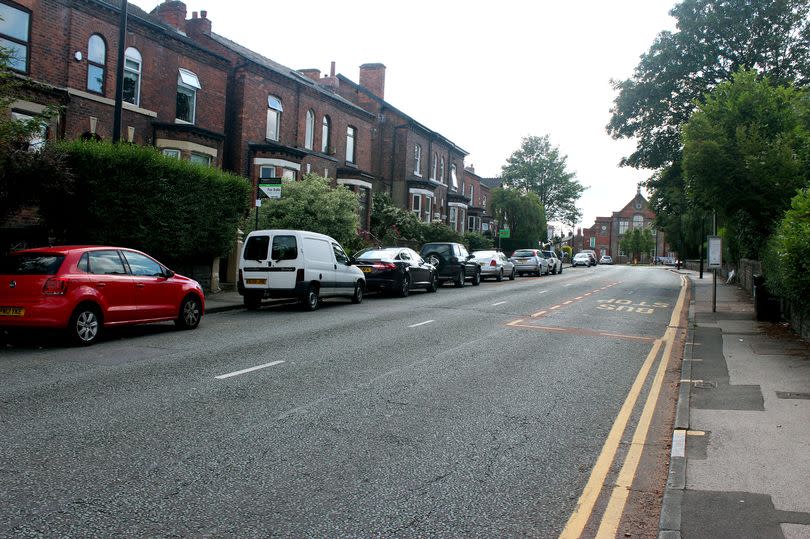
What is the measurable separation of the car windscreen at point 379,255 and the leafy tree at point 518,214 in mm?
37637

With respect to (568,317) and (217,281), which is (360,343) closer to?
(568,317)

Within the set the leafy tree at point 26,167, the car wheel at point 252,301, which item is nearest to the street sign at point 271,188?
the car wheel at point 252,301

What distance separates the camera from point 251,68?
27984 mm

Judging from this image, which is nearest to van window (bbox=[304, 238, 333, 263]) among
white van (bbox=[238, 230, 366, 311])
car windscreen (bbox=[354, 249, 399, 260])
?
white van (bbox=[238, 230, 366, 311])

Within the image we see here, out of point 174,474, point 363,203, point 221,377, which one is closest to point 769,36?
point 363,203

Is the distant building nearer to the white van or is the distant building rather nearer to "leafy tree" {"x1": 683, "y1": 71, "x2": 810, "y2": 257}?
"leafy tree" {"x1": 683, "y1": 71, "x2": 810, "y2": 257}

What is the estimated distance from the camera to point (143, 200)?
615 inches

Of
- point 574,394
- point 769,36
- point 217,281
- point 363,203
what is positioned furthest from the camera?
point 363,203

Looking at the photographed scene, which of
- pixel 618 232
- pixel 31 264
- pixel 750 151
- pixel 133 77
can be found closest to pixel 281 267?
pixel 31 264

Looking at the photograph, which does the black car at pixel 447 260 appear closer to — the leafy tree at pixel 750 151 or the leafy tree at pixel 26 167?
the leafy tree at pixel 750 151

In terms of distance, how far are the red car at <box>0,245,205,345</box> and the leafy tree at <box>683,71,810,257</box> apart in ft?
48.6

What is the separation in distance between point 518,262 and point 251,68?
786 inches

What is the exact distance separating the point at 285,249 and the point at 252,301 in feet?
5.56

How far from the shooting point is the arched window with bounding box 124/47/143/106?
2225 centimetres
